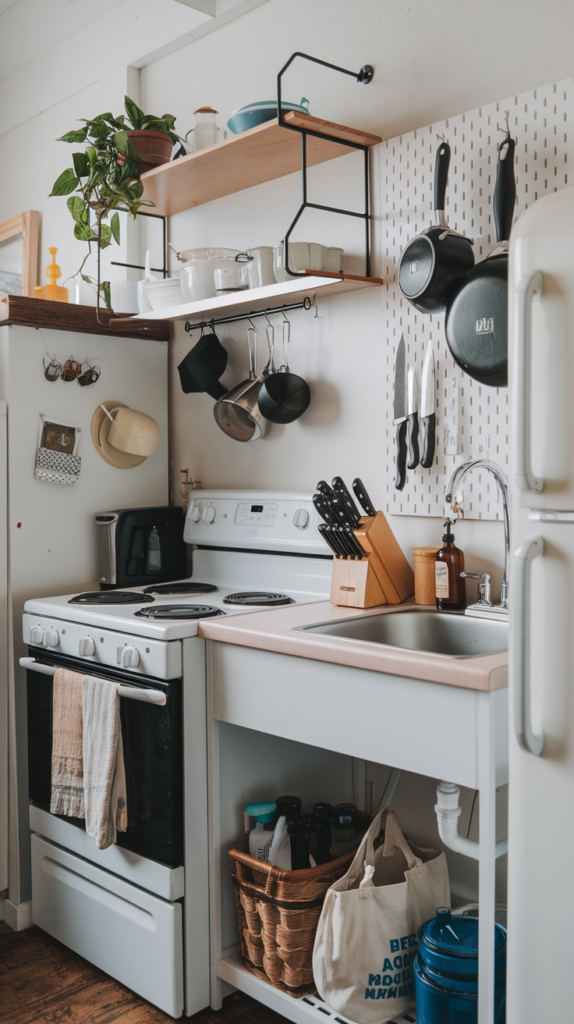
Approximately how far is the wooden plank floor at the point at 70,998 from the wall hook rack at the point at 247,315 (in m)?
1.85

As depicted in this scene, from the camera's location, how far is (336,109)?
2.35 meters

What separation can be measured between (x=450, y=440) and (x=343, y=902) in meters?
1.09

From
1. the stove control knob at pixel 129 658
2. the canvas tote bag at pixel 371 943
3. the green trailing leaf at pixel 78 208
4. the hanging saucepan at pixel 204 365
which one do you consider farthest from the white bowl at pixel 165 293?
the canvas tote bag at pixel 371 943

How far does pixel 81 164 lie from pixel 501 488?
1.61m


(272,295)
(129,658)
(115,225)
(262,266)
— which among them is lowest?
(129,658)

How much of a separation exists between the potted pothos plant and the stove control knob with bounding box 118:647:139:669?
1.13m

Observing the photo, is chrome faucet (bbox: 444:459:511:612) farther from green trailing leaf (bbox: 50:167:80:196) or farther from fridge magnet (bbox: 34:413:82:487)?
green trailing leaf (bbox: 50:167:80:196)

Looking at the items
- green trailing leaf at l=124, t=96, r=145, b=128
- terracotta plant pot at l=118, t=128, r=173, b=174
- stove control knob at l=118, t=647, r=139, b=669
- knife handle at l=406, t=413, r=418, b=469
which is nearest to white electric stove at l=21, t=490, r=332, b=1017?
stove control knob at l=118, t=647, r=139, b=669

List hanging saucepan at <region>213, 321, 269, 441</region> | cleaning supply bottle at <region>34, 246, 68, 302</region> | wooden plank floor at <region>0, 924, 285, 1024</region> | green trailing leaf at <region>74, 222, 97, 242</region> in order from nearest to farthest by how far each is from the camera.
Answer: wooden plank floor at <region>0, 924, 285, 1024</region> → hanging saucepan at <region>213, 321, 269, 441</region> → green trailing leaf at <region>74, 222, 97, 242</region> → cleaning supply bottle at <region>34, 246, 68, 302</region>

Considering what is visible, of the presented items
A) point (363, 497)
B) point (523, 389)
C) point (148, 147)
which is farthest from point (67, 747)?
point (148, 147)

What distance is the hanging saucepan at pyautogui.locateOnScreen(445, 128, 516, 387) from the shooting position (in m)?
1.82

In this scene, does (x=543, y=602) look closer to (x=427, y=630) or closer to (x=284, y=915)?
(x=427, y=630)

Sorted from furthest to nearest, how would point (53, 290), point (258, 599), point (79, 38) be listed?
point (79, 38) < point (53, 290) < point (258, 599)

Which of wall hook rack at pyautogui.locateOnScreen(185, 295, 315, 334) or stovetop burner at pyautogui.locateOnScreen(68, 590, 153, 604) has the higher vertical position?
wall hook rack at pyautogui.locateOnScreen(185, 295, 315, 334)
